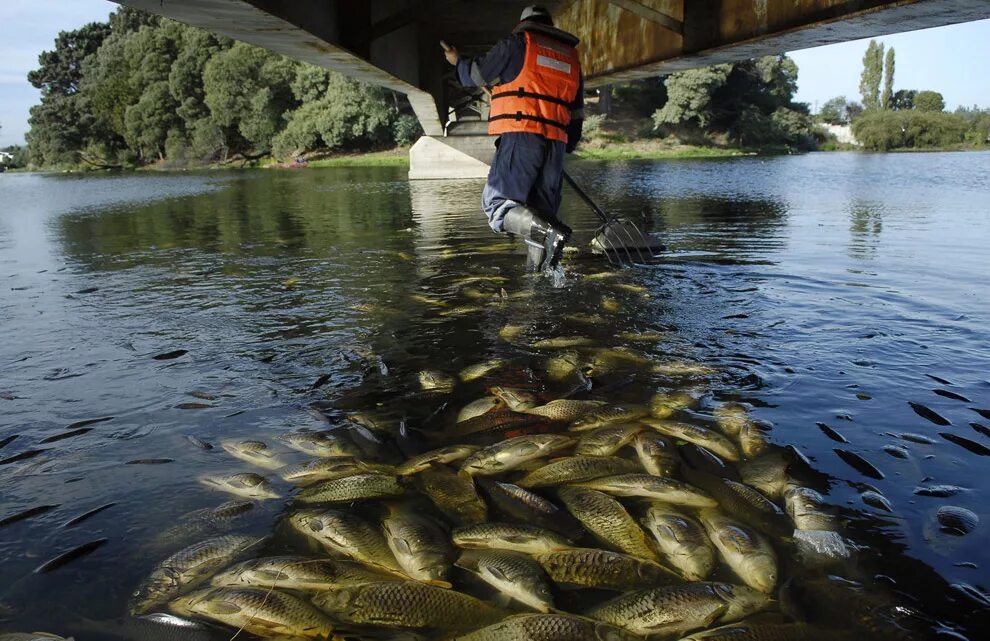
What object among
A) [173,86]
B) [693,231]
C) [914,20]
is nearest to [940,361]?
[914,20]

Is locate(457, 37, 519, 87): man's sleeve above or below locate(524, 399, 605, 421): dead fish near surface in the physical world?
above

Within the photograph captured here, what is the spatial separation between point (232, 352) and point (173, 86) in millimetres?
85861

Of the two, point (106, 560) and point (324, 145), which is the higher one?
point (324, 145)

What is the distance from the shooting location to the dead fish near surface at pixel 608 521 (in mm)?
3992

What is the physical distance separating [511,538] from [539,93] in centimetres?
672

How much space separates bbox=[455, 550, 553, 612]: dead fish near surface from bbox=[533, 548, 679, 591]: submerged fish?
93 mm

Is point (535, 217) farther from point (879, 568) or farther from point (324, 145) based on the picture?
point (324, 145)

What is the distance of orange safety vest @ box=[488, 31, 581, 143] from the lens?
898 cm

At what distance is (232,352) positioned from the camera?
314 inches

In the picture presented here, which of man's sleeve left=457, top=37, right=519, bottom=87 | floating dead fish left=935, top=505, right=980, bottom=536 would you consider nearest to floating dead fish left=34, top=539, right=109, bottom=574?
floating dead fish left=935, top=505, right=980, bottom=536

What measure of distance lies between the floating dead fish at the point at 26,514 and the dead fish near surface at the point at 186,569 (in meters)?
1.31

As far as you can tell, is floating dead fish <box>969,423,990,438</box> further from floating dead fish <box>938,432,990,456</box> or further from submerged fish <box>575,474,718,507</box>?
submerged fish <box>575,474,718,507</box>

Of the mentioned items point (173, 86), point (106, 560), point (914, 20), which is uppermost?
point (173, 86)

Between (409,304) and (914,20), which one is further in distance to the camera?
(409,304)
